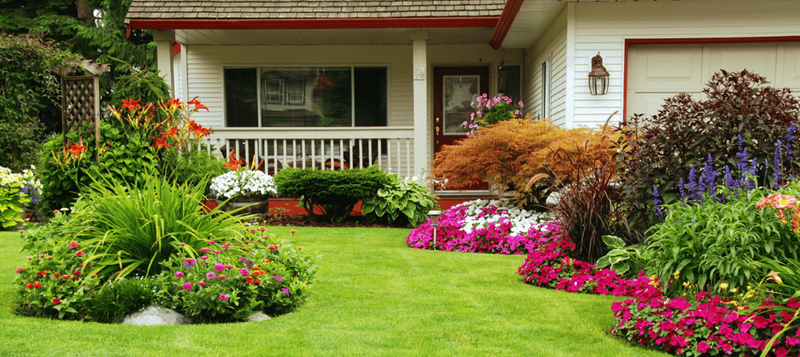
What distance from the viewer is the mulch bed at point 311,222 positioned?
8.51m

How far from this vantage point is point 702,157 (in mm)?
4055

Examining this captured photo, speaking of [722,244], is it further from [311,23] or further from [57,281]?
[311,23]

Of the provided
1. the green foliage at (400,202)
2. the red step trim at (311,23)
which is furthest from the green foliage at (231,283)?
the red step trim at (311,23)

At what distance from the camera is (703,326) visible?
9.40 feet

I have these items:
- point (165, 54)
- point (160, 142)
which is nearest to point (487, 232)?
point (160, 142)

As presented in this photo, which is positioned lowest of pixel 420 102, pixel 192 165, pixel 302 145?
pixel 192 165

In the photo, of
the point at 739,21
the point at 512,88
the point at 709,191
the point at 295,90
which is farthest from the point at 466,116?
the point at 709,191

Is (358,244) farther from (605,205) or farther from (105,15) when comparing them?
(105,15)

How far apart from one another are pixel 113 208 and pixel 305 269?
1.31 meters

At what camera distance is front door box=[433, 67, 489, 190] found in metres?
11.1

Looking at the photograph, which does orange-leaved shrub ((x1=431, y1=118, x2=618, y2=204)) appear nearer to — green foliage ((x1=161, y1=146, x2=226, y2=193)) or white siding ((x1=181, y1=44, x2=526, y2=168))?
green foliage ((x1=161, y1=146, x2=226, y2=193))

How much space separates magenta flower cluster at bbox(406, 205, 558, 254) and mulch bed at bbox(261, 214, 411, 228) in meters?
1.64

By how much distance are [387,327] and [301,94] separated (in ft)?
26.9

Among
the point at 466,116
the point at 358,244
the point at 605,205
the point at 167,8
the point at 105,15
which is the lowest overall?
the point at 358,244
